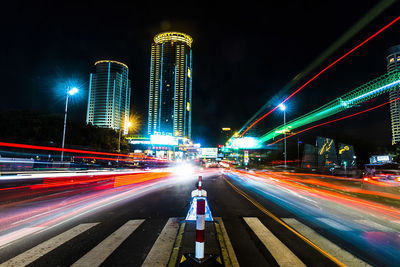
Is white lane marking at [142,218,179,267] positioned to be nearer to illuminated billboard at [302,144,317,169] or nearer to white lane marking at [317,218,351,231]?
white lane marking at [317,218,351,231]

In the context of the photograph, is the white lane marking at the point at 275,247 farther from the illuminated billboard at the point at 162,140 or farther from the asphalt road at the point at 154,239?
the illuminated billboard at the point at 162,140

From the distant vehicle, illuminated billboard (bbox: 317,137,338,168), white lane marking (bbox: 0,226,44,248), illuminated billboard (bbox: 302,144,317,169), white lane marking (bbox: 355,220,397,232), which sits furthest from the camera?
illuminated billboard (bbox: 302,144,317,169)

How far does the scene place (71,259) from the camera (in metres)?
4.29

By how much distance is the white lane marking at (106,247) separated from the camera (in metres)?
4.20

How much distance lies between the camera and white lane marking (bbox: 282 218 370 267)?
4293 mm

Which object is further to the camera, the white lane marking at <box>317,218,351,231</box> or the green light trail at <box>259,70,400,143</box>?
the green light trail at <box>259,70,400,143</box>

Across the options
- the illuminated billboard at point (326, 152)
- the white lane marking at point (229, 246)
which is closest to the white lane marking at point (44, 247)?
the white lane marking at point (229, 246)

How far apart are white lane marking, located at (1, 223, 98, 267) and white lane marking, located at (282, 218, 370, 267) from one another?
5.75 meters

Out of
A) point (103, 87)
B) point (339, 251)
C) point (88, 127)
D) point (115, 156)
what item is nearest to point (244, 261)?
point (339, 251)

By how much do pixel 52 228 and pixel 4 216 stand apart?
2.43m

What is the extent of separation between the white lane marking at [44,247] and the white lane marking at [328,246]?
18.9ft

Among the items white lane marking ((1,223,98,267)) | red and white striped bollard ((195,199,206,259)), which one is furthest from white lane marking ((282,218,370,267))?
white lane marking ((1,223,98,267))

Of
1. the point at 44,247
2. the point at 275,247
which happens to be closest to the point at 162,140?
the point at 44,247

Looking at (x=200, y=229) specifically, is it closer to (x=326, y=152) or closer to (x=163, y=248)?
(x=163, y=248)
